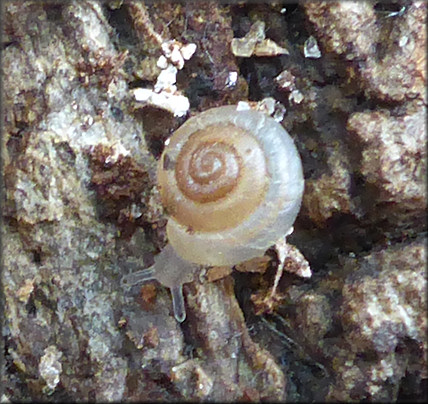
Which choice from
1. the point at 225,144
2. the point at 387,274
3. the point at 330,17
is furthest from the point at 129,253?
the point at 330,17

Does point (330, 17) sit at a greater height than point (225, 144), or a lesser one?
greater

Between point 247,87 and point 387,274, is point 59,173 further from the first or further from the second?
point 387,274

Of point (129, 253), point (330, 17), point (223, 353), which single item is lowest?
point (223, 353)

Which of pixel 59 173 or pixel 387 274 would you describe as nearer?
pixel 387 274

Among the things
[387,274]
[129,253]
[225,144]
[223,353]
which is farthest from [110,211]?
[387,274]
